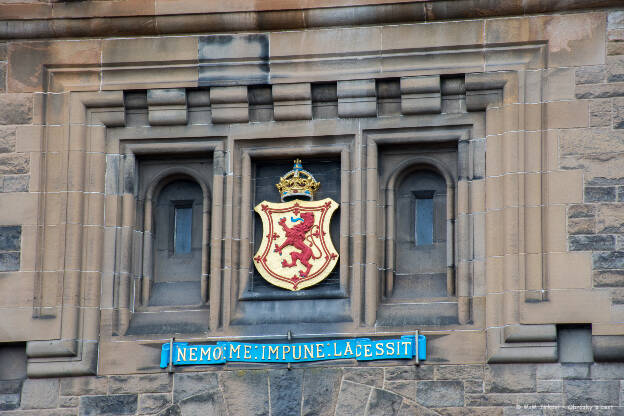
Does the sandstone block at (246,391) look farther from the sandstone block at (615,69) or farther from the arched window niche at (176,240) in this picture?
the sandstone block at (615,69)

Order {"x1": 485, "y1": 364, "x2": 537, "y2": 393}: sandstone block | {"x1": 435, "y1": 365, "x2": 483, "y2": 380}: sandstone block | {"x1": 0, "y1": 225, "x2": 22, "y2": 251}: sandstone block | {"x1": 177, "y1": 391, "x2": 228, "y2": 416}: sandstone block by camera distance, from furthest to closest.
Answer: {"x1": 0, "y1": 225, "x2": 22, "y2": 251}: sandstone block → {"x1": 177, "y1": 391, "x2": 228, "y2": 416}: sandstone block → {"x1": 435, "y1": 365, "x2": 483, "y2": 380}: sandstone block → {"x1": 485, "y1": 364, "x2": 537, "y2": 393}: sandstone block

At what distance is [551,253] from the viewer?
19.5 m

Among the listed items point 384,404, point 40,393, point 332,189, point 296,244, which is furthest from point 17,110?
point 384,404

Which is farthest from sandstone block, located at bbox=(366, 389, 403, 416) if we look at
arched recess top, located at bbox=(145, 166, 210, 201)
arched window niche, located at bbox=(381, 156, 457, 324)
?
arched recess top, located at bbox=(145, 166, 210, 201)

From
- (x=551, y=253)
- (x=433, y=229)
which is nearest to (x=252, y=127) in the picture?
(x=433, y=229)

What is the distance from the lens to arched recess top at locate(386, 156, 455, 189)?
20.4 meters

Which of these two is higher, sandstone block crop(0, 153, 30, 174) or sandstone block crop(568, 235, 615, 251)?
sandstone block crop(0, 153, 30, 174)

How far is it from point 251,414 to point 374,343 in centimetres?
148

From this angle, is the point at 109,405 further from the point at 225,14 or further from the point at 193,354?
the point at 225,14

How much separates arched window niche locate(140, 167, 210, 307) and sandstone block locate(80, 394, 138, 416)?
3.69ft

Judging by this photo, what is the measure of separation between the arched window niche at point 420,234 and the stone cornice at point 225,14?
5.34 feet

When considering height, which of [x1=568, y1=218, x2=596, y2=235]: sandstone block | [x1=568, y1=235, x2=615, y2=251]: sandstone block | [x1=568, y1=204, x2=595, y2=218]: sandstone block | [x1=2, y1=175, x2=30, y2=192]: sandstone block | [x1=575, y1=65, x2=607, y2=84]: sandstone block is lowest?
[x1=568, y1=235, x2=615, y2=251]: sandstone block

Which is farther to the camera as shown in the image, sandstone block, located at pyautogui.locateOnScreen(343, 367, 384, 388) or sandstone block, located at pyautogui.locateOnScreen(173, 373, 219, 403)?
sandstone block, located at pyautogui.locateOnScreen(173, 373, 219, 403)

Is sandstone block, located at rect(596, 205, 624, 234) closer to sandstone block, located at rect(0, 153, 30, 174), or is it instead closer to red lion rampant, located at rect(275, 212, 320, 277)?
red lion rampant, located at rect(275, 212, 320, 277)
